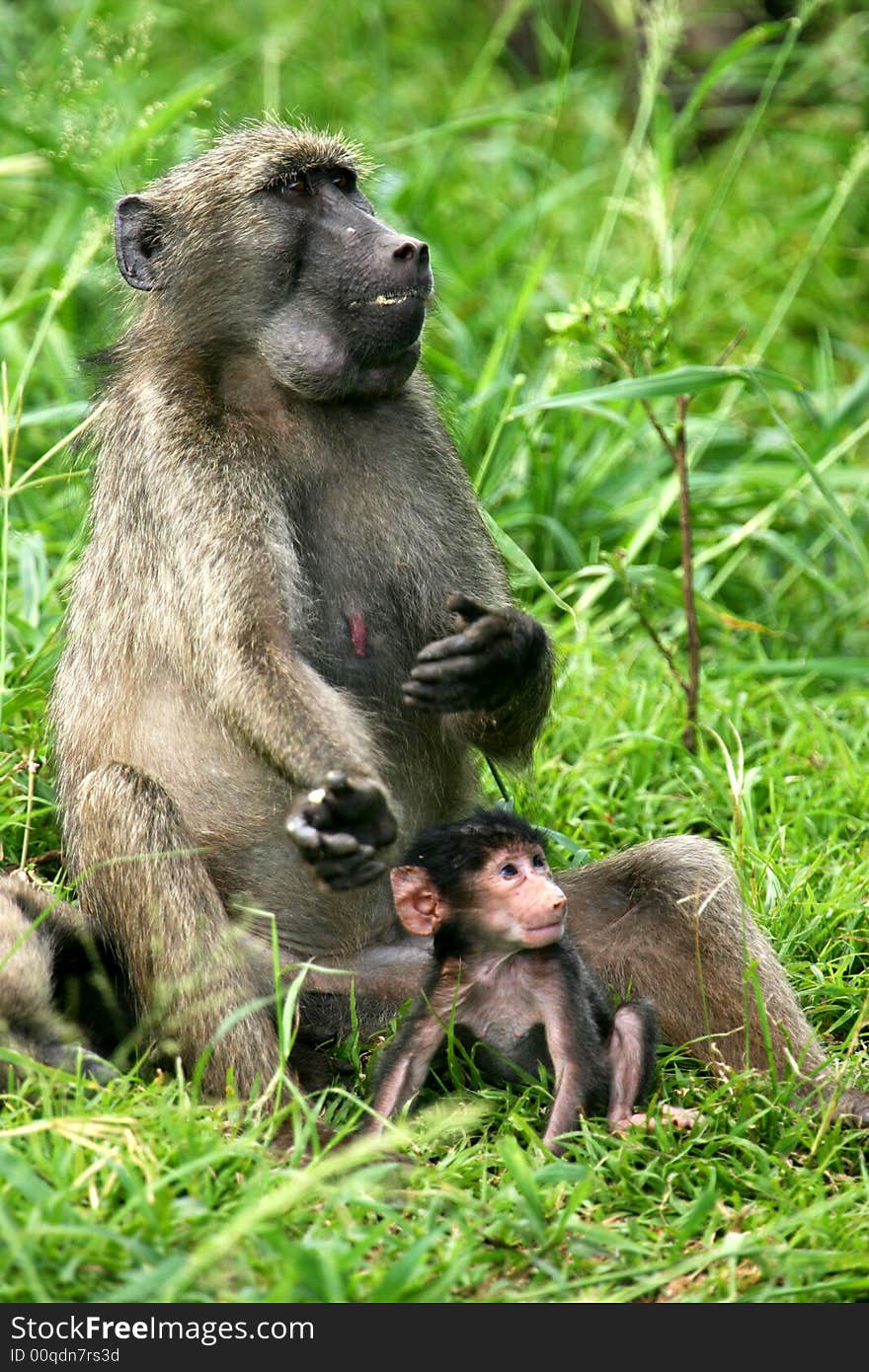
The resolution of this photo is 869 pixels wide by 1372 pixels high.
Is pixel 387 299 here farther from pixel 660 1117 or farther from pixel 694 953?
pixel 660 1117

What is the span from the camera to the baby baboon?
326 cm

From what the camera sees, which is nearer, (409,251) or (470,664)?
(470,664)

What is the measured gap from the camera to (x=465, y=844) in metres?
3.37

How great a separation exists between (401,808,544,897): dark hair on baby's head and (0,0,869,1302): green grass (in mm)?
446

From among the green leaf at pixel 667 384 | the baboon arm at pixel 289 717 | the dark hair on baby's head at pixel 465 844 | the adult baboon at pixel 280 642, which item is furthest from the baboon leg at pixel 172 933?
the green leaf at pixel 667 384

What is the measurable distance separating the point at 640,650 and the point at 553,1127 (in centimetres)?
251

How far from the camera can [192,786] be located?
11.7 feet

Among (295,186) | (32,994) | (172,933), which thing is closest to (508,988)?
(172,933)

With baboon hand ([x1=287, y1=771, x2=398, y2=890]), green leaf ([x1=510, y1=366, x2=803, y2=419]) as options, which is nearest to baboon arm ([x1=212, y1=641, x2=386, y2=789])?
baboon hand ([x1=287, y1=771, x2=398, y2=890])

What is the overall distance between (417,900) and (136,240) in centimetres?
160

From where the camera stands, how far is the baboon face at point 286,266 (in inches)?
138

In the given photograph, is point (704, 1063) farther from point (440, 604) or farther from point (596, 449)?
point (596, 449)

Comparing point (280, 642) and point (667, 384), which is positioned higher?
point (667, 384)

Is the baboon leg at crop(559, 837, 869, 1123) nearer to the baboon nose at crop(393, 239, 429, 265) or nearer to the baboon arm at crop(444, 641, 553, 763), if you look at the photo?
the baboon arm at crop(444, 641, 553, 763)
